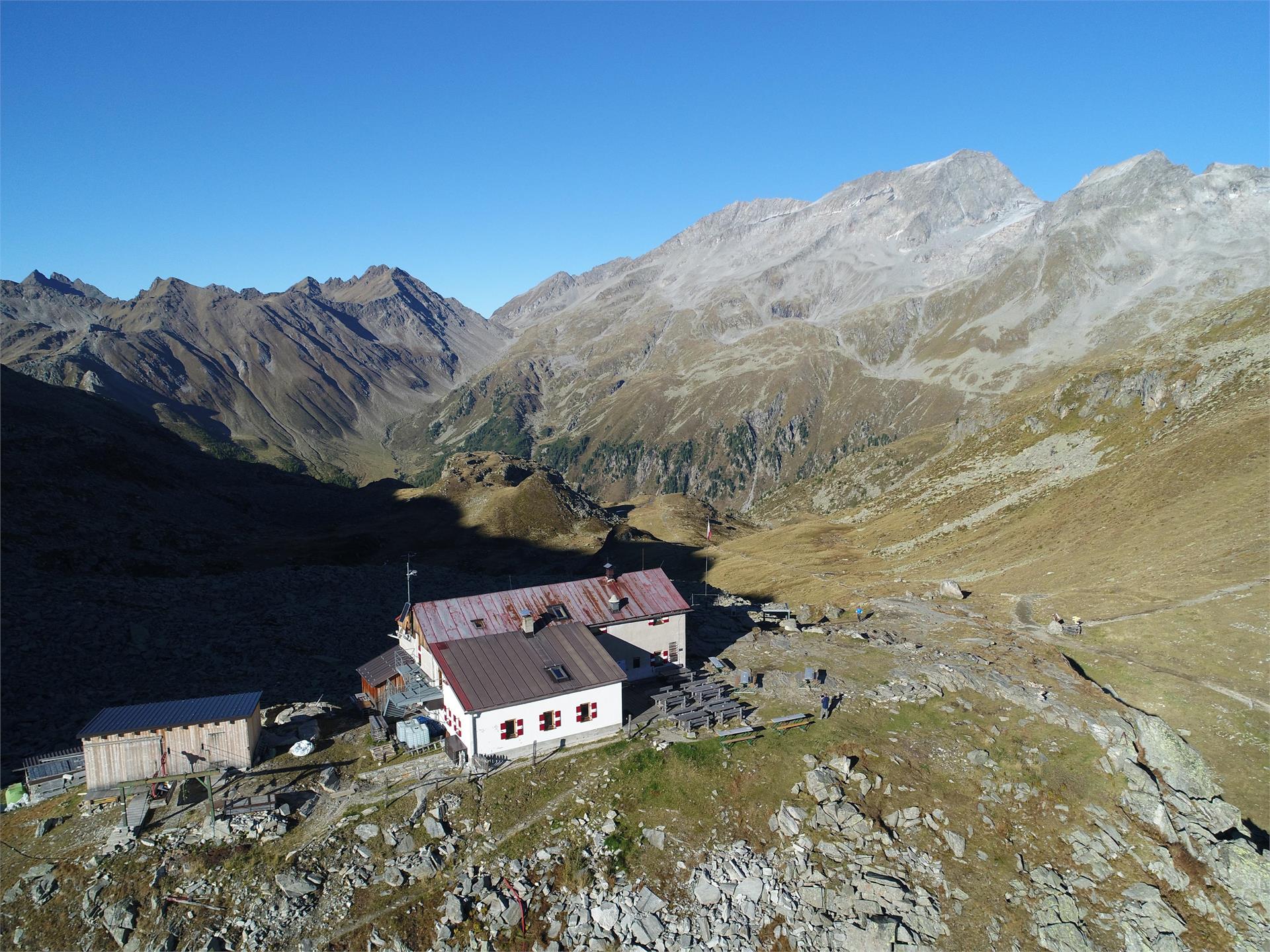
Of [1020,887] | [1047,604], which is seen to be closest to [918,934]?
[1020,887]

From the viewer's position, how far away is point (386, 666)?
4391 centimetres

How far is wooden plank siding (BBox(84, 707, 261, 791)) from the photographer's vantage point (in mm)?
31484

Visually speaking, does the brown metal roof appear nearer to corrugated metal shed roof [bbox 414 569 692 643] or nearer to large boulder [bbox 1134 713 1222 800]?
corrugated metal shed roof [bbox 414 569 692 643]

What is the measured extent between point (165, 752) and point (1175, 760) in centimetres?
4969

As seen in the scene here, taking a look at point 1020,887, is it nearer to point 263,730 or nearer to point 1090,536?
point 263,730

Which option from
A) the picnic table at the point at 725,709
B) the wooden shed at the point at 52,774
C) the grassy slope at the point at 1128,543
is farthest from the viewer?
the grassy slope at the point at 1128,543

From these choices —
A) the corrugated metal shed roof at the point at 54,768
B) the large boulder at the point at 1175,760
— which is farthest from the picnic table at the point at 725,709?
the corrugated metal shed roof at the point at 54,768

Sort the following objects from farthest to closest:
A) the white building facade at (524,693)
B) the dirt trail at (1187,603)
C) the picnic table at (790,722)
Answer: the dirt trail at (1187,603)
the picnic table at (790,722)
the white building facade at (524,693)

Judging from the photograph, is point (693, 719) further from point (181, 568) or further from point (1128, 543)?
point (181, 568)

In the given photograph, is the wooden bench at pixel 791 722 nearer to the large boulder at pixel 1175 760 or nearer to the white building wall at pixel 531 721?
the white building wall at pixel 531 721

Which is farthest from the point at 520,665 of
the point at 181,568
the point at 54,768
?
the point at 181,568

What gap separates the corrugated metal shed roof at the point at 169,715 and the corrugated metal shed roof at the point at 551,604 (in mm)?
9740

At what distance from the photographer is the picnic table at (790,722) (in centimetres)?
3888

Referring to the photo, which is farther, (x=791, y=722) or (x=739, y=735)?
(x=791, y=722)
